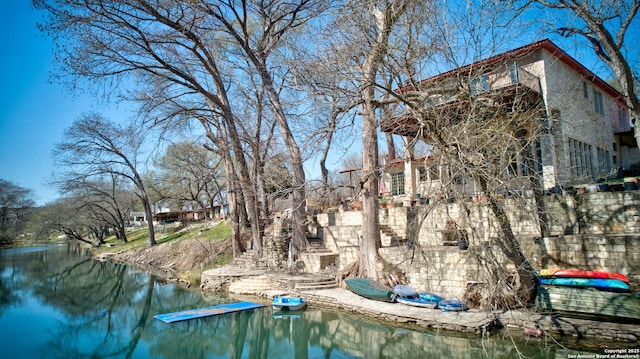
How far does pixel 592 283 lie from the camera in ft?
29.0

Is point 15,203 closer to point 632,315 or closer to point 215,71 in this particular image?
point 215,71

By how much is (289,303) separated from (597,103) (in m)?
16.3

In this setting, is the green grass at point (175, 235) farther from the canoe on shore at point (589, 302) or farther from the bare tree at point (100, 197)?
the canoe on shore at point (589, 302)

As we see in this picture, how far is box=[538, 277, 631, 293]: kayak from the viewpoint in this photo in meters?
8.51

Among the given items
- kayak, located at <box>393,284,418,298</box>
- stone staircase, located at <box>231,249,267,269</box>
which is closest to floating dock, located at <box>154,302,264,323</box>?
stone staircase, located at <box>231,249,267,269</box>

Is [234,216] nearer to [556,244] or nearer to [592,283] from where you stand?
[556,244]

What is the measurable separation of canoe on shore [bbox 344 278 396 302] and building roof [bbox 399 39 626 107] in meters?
6.06

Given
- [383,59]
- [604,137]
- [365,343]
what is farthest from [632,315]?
[604,137]

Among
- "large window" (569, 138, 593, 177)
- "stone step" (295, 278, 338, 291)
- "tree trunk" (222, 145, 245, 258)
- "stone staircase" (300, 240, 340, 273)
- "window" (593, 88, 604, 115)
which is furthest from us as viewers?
"tree trunk" (222, 145, 245, 258)

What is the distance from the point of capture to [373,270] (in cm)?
1288

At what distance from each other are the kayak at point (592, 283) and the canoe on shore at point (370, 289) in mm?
4083

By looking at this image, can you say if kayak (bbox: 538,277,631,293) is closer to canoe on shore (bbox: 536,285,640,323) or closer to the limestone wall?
canoe on shore (bbox: 536,285,640,323)

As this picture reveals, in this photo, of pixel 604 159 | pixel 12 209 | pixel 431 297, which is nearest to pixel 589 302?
pixel 431 297

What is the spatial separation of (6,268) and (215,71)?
24589mm
